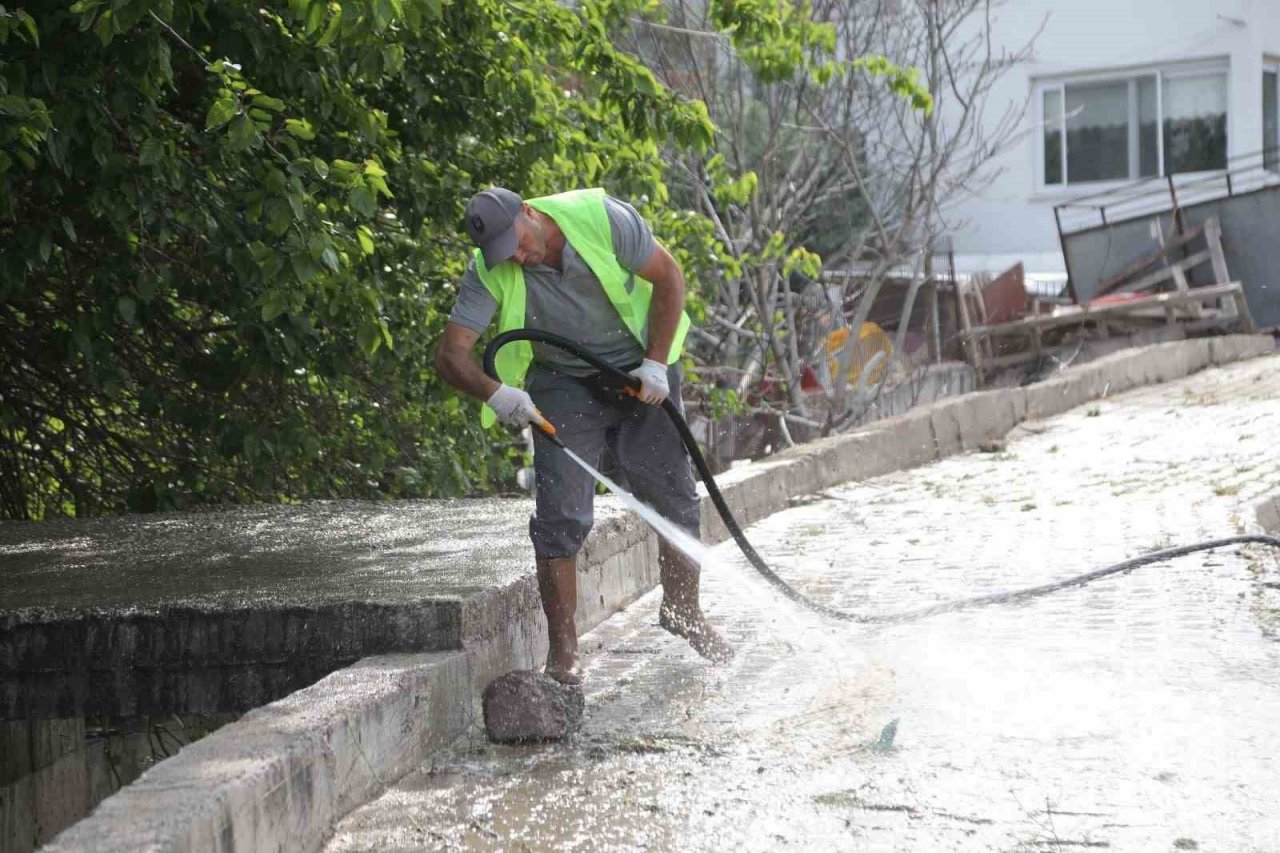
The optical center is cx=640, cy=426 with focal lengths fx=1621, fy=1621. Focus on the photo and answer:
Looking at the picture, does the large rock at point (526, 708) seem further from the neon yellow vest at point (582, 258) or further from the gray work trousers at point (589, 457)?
the neon yellow vest at point (582, 258)

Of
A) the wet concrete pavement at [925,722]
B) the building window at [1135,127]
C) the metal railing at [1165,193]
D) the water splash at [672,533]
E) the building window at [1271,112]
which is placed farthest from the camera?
the building window at [1135,127]

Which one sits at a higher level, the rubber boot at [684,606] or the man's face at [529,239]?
the man's face at [529,239]

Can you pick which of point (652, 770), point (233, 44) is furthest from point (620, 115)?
point (652, 770)

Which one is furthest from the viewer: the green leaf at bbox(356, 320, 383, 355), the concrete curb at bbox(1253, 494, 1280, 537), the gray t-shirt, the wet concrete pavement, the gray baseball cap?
the concrete curb at bbox(1253, 494, 1280, 537)

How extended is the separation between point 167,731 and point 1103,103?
64.7ft

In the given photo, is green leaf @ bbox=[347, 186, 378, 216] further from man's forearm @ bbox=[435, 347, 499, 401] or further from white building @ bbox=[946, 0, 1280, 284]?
white building @ bbox=[946, 0, 1280, 284]

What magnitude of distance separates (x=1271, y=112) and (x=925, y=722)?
20808 mm

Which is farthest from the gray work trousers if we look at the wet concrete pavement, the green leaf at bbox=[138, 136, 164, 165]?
the green leaf at bbox=[138, 136, 164, 165]

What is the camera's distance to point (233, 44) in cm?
637

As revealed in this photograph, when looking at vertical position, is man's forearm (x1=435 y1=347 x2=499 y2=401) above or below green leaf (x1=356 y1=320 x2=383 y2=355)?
below

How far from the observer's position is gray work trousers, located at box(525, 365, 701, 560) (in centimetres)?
504

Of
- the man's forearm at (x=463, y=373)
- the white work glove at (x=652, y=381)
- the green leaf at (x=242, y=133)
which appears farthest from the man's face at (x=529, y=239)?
the green leaf at (x=242, y=133)

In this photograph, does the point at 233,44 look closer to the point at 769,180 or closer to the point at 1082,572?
the point at 1082,572

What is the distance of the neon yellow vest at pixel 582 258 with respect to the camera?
16.5 feet
